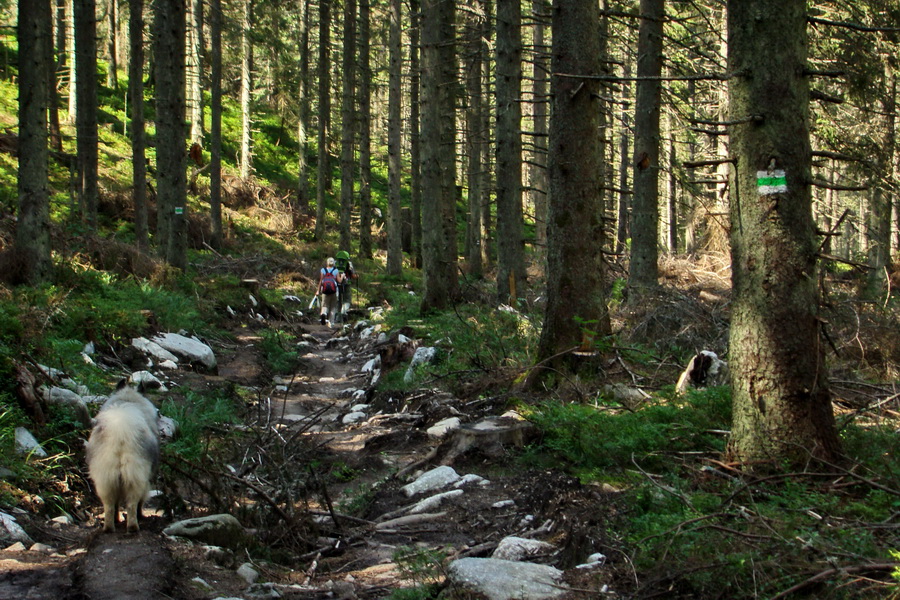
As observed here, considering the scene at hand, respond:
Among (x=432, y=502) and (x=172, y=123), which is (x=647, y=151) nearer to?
(x=432, y=502)

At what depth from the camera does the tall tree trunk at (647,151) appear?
1340cm

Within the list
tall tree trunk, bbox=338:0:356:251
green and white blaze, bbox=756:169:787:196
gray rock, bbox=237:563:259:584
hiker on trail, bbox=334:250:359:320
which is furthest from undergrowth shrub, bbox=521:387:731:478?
tall tree trunk, bbox=338:0:356:251

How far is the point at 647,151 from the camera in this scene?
44.8 feet

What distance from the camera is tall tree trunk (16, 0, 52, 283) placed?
11.9 metres

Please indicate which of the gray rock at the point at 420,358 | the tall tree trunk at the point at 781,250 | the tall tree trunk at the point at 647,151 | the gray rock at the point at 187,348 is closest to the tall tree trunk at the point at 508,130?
the tall tree trunk at the point at 647,151

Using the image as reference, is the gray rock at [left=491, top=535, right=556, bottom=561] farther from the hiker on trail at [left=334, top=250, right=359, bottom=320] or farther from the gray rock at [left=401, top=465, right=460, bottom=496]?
the hiker on trail at [left=334, top=250, right=359, bottom=320]

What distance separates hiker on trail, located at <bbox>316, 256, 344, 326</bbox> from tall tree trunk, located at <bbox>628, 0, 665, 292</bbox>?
25.7 feet

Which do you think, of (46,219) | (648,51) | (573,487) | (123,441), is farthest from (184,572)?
(648,51)

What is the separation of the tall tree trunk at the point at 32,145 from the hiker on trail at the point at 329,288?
7.30 meters

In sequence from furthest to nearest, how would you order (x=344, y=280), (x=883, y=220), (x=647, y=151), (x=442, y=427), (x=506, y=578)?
(x=883, y=220)
(x=344, y=280)
(x=647, y=151)
(x=442, y=427)
(x=506, y=578)

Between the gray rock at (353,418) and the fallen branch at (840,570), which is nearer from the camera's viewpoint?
the fallen branch at (840,570)

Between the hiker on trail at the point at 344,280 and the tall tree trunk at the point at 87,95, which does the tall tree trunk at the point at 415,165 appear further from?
the tall tree trunk at the point at 87,95

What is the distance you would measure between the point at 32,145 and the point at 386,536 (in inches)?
389

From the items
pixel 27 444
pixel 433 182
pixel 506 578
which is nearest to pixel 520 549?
pixel 506 578
